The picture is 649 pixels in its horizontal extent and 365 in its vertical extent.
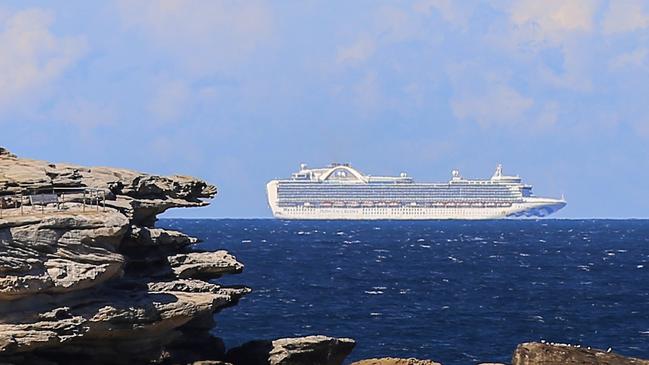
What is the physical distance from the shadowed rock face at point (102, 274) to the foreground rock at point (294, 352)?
0.71 meters

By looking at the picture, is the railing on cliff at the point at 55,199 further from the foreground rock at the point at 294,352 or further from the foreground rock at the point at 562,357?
the foreground rock at the point at 562,357

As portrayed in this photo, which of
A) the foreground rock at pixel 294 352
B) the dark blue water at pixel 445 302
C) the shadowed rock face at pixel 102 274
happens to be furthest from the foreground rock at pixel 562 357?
the dark blue water at pixel 445 302

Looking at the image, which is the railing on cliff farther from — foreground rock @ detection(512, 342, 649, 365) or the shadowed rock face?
foreground rock @ detection(512, 342, 649, 365)

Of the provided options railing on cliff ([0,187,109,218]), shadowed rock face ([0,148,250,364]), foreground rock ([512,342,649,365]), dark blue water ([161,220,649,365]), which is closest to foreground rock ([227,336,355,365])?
shadowed rock face ([0,148,250,364])

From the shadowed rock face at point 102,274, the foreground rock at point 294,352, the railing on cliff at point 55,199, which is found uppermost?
the railing on cliff at point 55,199

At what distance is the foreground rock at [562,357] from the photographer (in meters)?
26.4

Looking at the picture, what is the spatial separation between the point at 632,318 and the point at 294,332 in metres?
15.9

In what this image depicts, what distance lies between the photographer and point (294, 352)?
31.3 m


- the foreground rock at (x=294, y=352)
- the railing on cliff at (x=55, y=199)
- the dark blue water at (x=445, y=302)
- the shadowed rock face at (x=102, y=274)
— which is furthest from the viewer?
the dark blue water at (x=445, y=302)

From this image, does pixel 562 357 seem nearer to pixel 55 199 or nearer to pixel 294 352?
pixel 294 352

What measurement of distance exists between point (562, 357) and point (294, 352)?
751cm

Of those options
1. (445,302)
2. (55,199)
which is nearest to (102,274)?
(55,199)

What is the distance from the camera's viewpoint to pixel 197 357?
31.0 m

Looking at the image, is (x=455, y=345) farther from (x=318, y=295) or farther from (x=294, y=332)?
(x=318, y=295)
